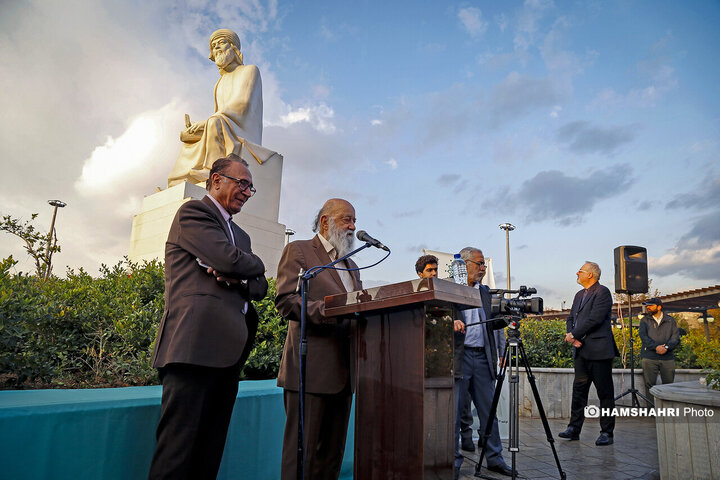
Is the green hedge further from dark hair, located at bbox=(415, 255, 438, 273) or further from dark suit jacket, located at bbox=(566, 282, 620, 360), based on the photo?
dark hair, located at bbox=(415, 255, 438, 273)

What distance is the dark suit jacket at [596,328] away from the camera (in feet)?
19.7

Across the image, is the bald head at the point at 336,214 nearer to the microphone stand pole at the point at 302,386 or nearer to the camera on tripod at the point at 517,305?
the microphone stand pole at the point at 302,386

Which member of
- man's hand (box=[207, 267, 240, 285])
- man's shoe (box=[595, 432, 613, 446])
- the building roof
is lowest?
man's shoe (box=[595, 432, 613, 446])

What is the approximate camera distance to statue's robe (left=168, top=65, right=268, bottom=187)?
9.91 meters

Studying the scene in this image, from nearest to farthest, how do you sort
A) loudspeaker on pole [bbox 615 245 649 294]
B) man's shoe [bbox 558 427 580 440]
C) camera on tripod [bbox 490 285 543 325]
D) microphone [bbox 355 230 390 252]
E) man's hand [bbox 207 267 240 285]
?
man's hand [bbox 207 267 240 285], microphone [bbox 355 230 390 252], camera on tripod [bbox 490 285 543 325], man's shoe [bbox 558 427 580 440], loudspeaker on pole [bbox 615 245 649 294]

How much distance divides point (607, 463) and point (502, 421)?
1.27 metres

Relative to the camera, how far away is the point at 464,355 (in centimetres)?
488

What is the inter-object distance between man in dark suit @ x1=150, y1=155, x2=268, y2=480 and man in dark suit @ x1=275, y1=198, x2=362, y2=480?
0.90ft

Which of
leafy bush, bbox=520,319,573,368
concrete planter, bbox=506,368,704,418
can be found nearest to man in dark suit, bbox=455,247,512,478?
concrete planter, bbox=506,368,704,418

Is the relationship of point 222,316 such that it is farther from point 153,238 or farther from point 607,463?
point 153,238

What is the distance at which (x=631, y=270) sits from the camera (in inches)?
381

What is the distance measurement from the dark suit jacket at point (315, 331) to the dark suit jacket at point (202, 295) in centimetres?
31

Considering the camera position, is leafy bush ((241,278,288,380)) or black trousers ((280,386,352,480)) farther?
leafy bush ((241,278,288,380))

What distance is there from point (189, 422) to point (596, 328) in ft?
18.3
